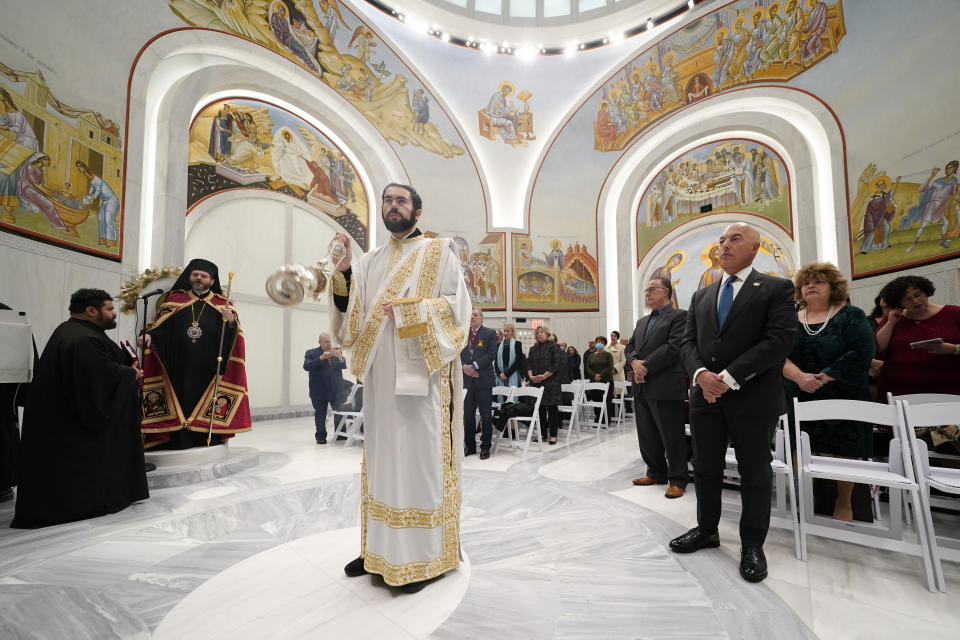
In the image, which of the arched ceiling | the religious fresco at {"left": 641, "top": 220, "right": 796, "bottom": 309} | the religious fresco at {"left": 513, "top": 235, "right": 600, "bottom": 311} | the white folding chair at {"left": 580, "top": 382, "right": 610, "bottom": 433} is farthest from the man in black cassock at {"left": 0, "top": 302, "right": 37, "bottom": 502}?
the religious fresco at {"left": 641, "top": 220, "right": 796, "bottom": 309}

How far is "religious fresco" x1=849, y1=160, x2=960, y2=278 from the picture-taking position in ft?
25.1

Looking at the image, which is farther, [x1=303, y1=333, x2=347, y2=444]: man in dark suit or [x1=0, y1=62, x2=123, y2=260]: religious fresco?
[x1=303, y1=333, x2=347, y2=444]: man in dark suit

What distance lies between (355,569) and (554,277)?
13472mm

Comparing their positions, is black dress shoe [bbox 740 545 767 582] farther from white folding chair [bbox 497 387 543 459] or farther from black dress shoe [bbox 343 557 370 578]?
white folding chair [bbox 497 387 543 459]

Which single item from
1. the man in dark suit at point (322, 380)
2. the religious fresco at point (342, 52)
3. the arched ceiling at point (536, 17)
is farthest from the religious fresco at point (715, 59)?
the man in dark suit at point (322, 380)

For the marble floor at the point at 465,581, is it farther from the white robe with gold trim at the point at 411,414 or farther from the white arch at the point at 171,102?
the white arch at the point at 171,102

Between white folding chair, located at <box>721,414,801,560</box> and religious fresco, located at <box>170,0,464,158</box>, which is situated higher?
religious fresco, located at <box>170,0,464,158</box>

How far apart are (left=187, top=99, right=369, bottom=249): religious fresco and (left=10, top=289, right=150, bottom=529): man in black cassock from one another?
265 inches

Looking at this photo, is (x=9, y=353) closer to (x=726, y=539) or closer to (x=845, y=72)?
(x=726, y=539)

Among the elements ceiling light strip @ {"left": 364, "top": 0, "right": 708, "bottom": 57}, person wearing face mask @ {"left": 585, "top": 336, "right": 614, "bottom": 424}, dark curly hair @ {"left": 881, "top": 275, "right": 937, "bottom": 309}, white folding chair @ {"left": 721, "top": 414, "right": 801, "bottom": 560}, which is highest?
ceiling light strip @ {"left": 364, "top": 0, "right": 708, "bottom": 57}

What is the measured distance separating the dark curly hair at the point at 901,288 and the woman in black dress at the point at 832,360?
634mm

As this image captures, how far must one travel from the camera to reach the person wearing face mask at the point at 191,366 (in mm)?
4891

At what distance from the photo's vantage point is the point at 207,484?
14.8 ft

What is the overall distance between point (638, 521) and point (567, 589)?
1.28 metres
